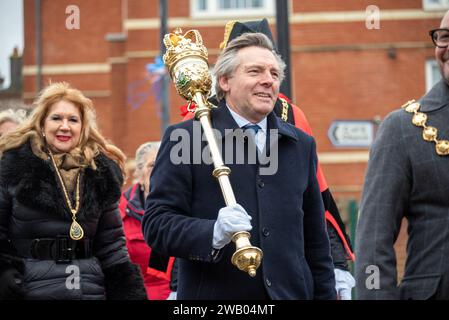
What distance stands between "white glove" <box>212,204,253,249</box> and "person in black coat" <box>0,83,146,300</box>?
1.71 m

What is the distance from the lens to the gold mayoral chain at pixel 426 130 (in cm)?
448

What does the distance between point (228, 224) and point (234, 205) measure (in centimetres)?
12

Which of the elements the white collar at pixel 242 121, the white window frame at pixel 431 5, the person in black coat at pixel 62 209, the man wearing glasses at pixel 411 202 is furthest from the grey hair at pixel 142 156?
the white window frame at pixel 431 5

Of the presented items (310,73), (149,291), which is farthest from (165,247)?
(310,73)

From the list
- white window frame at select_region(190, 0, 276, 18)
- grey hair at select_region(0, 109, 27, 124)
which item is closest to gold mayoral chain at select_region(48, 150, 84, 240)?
grey hair at select_region(0, 109, 27, 124)

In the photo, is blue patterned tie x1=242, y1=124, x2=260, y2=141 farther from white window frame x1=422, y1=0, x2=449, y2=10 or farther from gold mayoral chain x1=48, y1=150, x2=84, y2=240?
white window frame x1=422, y1=0, x2=449, y2=10

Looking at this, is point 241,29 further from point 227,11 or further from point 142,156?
point 227,11

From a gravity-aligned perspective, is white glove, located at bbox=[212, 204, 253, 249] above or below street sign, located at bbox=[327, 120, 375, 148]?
below

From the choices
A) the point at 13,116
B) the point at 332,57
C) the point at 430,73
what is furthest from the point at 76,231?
the point at 430,73

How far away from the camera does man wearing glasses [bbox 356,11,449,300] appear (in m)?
4.41

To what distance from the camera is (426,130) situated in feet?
14.9

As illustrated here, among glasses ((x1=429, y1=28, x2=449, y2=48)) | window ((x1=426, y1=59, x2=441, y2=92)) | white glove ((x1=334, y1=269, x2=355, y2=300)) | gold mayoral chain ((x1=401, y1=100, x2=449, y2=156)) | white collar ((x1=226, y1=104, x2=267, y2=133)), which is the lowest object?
white glove ((x1=334, y1=269, x2=355, y2=300))
